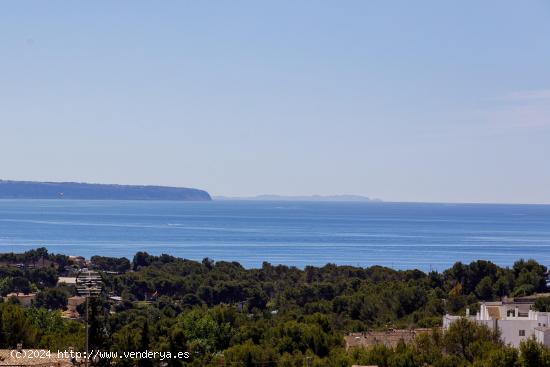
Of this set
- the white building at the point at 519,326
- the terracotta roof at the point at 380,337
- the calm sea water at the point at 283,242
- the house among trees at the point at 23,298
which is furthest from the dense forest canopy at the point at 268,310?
the calm sea water at the point at 283,242

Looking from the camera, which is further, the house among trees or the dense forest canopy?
the house among trees

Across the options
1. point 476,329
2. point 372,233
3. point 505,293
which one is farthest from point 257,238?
point 476,329

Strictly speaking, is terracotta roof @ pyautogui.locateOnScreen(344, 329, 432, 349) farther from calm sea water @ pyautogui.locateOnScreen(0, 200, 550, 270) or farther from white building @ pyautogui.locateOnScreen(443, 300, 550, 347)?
calm sea water @ pyautogui.locateOnScreen(0, 200, 550, 270)

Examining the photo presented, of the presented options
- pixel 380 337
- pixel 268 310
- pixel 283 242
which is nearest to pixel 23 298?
pixel 268 310

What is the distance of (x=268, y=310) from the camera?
39.0 meters

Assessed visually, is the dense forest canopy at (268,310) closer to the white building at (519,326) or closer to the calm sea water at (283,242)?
the white building at (519,326)

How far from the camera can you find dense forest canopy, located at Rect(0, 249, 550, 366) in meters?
19.2

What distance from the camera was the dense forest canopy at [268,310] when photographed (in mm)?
19156

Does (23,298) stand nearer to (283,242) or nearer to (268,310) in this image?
(268,310)

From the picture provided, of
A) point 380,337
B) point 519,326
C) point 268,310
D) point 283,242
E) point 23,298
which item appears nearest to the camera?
point 519,326

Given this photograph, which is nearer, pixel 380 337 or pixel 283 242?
pixel 380 337

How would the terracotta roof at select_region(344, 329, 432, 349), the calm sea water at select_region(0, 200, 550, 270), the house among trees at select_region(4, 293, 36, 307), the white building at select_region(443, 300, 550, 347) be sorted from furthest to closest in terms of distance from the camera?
1. the calm sea water at select_region(0, 200, 550, 270)
2. the house among trees at select_region(4, 293, 36, 307)
3. the terracotta roof at select_region(344, 329, 432, 349)
4. the white building at select_region(443, 300, 550, 347)

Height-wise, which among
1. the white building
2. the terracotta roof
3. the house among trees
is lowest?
the house among trees

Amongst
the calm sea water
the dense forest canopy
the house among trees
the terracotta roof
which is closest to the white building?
the terracotta roof
